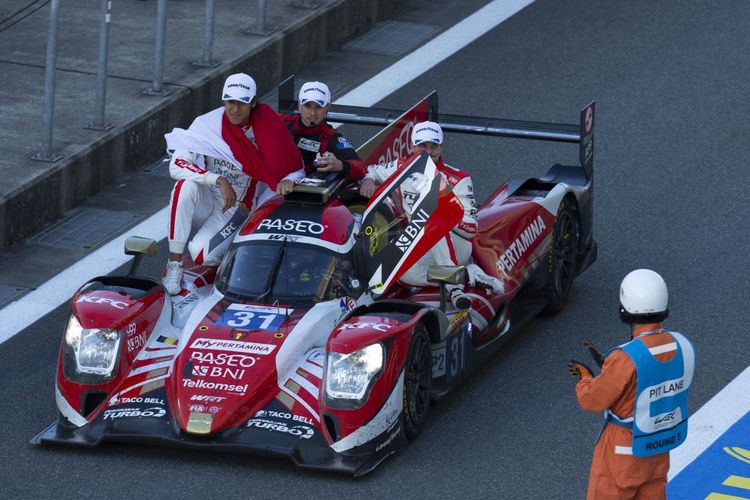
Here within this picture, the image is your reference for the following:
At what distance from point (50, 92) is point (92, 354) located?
4.21 metres

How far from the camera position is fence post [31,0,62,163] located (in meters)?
13.6

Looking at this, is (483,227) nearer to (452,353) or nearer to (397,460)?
(452,353)

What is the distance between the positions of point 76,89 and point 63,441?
659 cm

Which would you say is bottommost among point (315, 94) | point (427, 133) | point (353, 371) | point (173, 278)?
point (173, 278)

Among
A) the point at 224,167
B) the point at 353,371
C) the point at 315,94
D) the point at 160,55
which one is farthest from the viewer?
the point at 160,55

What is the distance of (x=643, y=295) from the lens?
8258mm

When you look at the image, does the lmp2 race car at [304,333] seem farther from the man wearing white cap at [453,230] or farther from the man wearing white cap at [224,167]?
the man wearing white cap at [224,167]

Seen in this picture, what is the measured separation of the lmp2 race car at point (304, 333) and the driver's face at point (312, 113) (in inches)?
18.1

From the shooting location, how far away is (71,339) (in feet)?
33.7

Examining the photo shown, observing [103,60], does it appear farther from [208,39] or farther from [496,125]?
[496,125]

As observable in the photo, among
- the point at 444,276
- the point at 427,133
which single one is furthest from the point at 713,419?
the point at 427,133

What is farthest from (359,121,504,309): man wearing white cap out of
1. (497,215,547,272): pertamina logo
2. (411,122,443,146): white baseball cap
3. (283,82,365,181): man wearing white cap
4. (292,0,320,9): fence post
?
(292,0,320,9): fence post

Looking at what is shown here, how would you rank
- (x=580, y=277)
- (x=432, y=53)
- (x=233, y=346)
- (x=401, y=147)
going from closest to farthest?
(x=233, y=346) → (x=401, y=147) → (x=580, y=277) → (x=432, y=53)

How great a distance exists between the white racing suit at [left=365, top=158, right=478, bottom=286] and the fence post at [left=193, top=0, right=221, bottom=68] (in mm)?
4736
